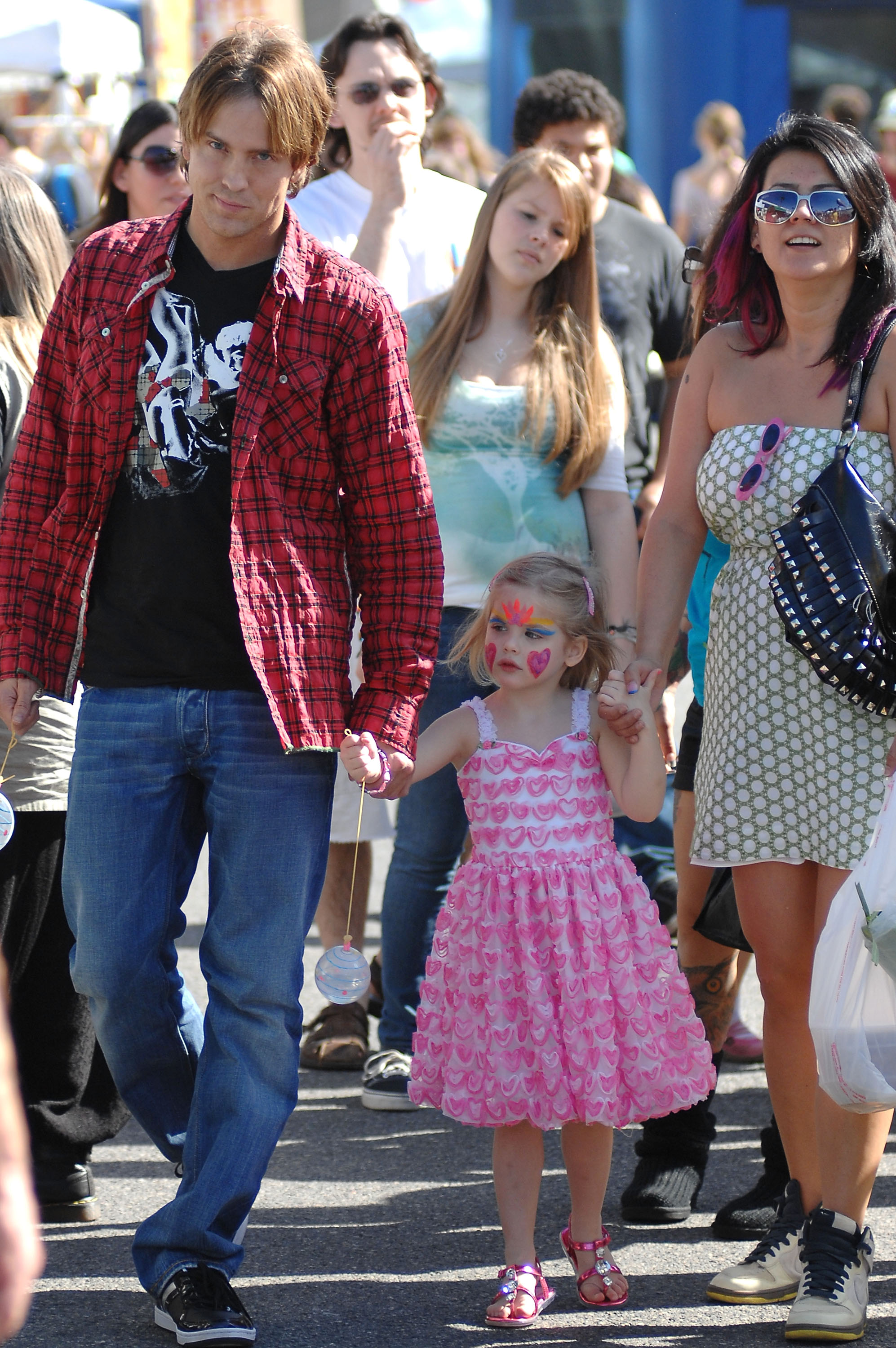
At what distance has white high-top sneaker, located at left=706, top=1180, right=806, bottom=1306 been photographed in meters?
3.34

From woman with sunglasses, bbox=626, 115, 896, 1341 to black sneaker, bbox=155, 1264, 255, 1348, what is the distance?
911 millimetres

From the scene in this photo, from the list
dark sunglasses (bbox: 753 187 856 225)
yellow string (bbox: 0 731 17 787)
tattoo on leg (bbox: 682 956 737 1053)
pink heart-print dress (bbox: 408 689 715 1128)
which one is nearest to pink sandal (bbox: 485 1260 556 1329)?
pink heart-print dress (bbox: 408 689 715 1128)

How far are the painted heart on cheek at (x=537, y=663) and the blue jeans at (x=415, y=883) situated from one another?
36.3 inches

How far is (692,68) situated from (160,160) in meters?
10.3

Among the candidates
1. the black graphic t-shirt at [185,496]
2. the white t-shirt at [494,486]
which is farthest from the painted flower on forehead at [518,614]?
the white t-shirt at [494,486]

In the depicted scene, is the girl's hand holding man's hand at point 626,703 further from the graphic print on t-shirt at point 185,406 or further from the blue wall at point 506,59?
the blue wall at point 506,59

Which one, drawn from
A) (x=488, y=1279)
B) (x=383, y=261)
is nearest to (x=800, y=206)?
(x=383, y=261)

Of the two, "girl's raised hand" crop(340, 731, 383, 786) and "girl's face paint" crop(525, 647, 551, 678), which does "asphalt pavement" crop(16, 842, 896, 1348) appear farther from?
"girl's face paint" crop(525, 647, 551, 678)

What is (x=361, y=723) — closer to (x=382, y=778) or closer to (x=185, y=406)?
(x=382, y=778)

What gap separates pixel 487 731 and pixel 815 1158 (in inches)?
39.8

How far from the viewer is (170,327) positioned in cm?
308

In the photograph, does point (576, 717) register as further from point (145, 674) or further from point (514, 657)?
point (145, 674)

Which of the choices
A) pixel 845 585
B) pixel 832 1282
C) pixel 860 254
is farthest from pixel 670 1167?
pixel 860 254

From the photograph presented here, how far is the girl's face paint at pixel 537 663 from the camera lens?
3436 millimetres
